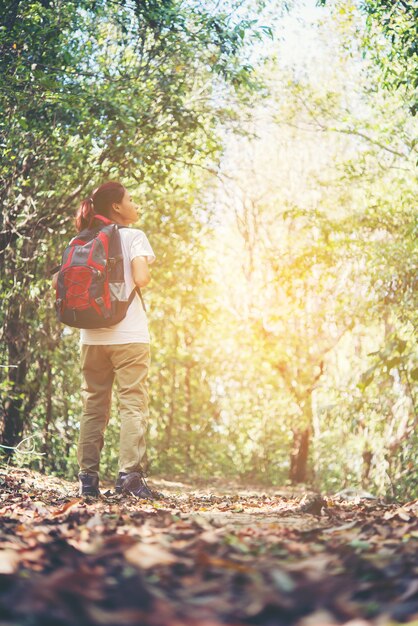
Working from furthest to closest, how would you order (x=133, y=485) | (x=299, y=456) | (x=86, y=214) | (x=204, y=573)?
(x=299, y=456), (x=86, y=214), (x=133, y=485), (x=204, y=573)

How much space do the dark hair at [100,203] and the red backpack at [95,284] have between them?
30 cm

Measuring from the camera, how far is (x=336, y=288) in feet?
43.8

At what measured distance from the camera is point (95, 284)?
4793 mm

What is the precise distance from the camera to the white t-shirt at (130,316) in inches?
193

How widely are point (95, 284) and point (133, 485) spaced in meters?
1.34

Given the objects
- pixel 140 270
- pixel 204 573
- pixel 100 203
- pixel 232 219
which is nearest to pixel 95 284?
pixel 140 270

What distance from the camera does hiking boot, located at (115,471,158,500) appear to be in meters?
4.76

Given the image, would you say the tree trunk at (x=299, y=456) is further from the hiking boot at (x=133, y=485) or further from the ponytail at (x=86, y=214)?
the ponytail at (x=86, y=214)

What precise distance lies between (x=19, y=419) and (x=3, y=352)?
83 cm

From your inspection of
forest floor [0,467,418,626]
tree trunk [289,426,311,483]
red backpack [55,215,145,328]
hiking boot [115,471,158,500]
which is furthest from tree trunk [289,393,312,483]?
forest floor [0,467,418,626]

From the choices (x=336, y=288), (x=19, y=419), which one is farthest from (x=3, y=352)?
(x=336, y=288)

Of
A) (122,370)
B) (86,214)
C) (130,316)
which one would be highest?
(86,214)

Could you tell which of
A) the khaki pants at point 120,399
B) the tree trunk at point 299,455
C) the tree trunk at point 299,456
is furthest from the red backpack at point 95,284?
the tree trunk at point 299,456

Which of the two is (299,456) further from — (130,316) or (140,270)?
(140,270)
